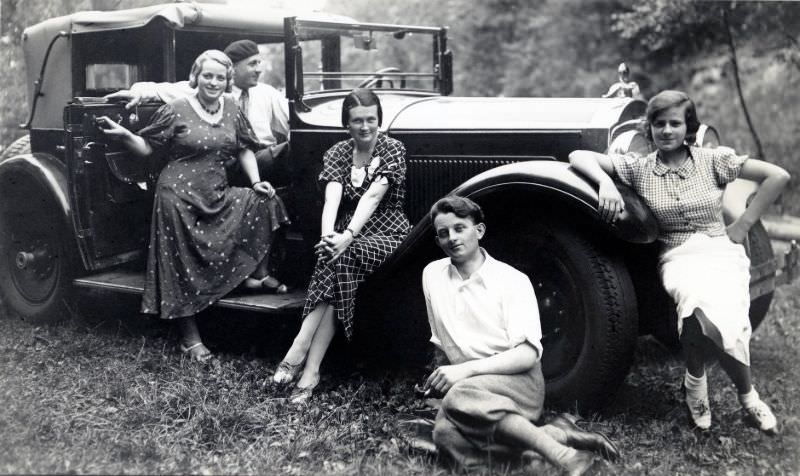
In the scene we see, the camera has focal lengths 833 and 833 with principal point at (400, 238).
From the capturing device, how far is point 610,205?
10.4 ft

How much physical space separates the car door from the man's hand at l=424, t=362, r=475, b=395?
2.31 metres

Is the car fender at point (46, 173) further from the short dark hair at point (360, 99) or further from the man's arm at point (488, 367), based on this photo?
the man's arm at point (488, 367)

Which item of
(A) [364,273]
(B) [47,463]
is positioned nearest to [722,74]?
(A) [364,273]

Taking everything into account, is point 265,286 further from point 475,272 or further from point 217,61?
point 475,272

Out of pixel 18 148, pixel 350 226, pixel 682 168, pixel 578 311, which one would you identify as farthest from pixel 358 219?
pixel 18 148

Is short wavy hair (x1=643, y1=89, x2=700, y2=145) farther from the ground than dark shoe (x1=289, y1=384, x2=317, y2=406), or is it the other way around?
short wavy hair (x1=643, y1=89, x2=700, y2=145)

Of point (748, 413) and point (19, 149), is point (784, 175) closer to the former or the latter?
point (748, 413)

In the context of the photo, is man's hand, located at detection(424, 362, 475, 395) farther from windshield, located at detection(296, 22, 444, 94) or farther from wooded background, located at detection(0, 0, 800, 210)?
wooded background, located at detection(0, 0, 800, 210)

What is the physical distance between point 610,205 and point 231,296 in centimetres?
198

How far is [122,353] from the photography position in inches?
168

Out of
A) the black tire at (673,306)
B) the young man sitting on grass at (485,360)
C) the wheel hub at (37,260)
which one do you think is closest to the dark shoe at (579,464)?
the young man sitting on grass at (485,360)

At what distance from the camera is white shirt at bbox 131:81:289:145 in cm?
432

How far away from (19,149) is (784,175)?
4494 mm

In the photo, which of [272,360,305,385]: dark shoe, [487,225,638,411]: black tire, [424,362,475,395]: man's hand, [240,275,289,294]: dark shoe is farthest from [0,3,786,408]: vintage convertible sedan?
[424,362,475,395]: man's hand
